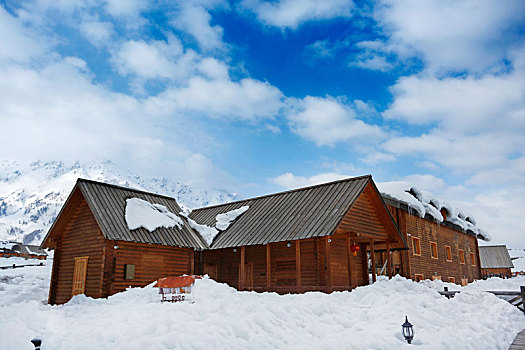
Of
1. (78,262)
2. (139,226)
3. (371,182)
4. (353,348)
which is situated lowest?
(353,348)

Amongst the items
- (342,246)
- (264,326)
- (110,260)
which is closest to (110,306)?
(110,260)

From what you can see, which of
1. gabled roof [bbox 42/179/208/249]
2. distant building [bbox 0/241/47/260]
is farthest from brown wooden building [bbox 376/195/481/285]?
distant building [bbox 0/241/47/260]

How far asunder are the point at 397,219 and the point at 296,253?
10706 mm

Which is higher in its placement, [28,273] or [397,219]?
[397,219]

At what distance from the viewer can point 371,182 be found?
63.5 ft

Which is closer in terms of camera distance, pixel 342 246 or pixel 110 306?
pixel 110 306

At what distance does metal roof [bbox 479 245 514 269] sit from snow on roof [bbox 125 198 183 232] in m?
46.6

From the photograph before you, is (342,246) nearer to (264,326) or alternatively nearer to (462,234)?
(264,326)

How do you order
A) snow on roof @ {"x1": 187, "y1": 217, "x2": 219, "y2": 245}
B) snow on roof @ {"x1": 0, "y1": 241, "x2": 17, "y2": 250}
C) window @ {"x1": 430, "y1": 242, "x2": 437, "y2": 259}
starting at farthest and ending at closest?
snow on roof @ {"x1": 0, "y1": 241, "x2": 17, "y2": 250}
window @ {"x1": 430, "y1": 242, "x2": 437, "y2": 259}
snow on roof @ {"x1": 187, "y1": 217, "x2": 219, "y2": 245}

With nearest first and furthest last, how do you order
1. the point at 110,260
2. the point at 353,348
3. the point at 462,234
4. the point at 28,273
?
the point at 353,348 < the point at 110,260 < the point at 28,273 < the point at 462,234

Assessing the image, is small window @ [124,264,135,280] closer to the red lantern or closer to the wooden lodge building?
the wooden lodge building

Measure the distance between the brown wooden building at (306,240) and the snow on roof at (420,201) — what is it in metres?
5.18

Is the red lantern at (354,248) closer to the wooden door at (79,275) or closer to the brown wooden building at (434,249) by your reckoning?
the brown wooden building at (434,249)

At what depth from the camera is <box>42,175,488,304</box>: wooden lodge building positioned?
18.3m
